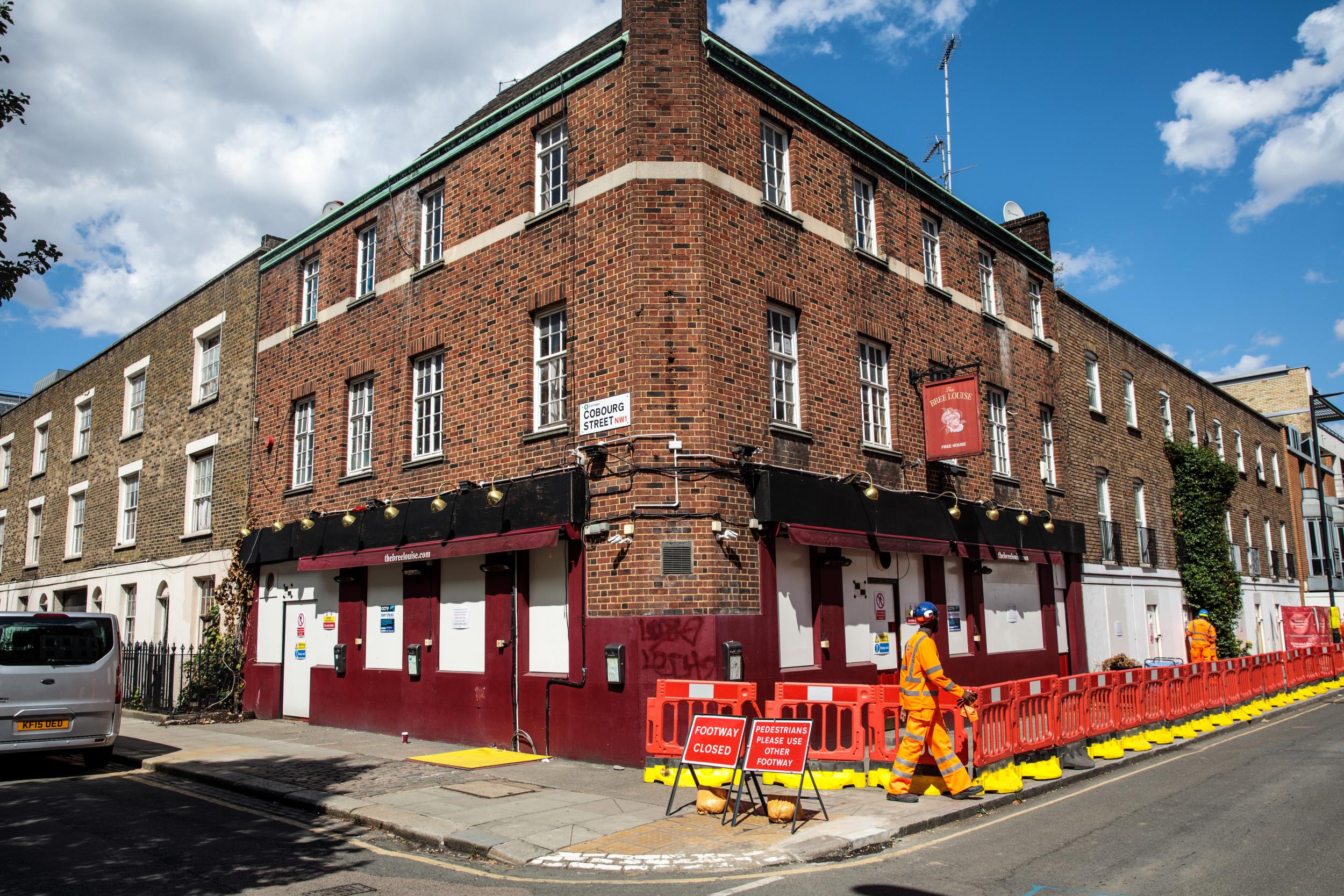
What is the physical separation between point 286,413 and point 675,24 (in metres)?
10.8

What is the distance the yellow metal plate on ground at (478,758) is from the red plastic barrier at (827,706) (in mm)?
3737

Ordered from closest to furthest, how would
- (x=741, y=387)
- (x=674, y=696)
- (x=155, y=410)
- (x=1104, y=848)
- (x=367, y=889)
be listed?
(x=367, y=889)
(x=1104, y=848)
(x=674, y=696)
(x=741, y=387)
(x=155, y=410)

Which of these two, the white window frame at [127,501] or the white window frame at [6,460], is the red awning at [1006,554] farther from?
the white window frame at [6,460]

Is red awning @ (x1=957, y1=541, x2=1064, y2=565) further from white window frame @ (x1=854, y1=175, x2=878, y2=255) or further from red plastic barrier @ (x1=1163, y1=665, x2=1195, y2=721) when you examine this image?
white window frame @ (x1=854, y1=175, x2=878, y2=255)

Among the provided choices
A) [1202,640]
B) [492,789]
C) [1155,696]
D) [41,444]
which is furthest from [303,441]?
[1202,640]

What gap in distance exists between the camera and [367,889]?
21.8ft

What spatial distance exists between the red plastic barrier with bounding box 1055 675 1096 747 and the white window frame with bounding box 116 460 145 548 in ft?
70.2

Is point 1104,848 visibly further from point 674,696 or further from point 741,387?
point 741,387

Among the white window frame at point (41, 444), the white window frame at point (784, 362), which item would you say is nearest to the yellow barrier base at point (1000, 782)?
the white window frame at point (784, 362)

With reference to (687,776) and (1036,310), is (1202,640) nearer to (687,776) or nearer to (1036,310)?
(1036,310)

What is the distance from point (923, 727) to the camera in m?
9.09

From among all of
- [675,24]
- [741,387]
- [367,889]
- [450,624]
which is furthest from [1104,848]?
[675,24]

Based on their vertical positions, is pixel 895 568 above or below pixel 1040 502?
below

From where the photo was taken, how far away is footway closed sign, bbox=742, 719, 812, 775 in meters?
8.09
